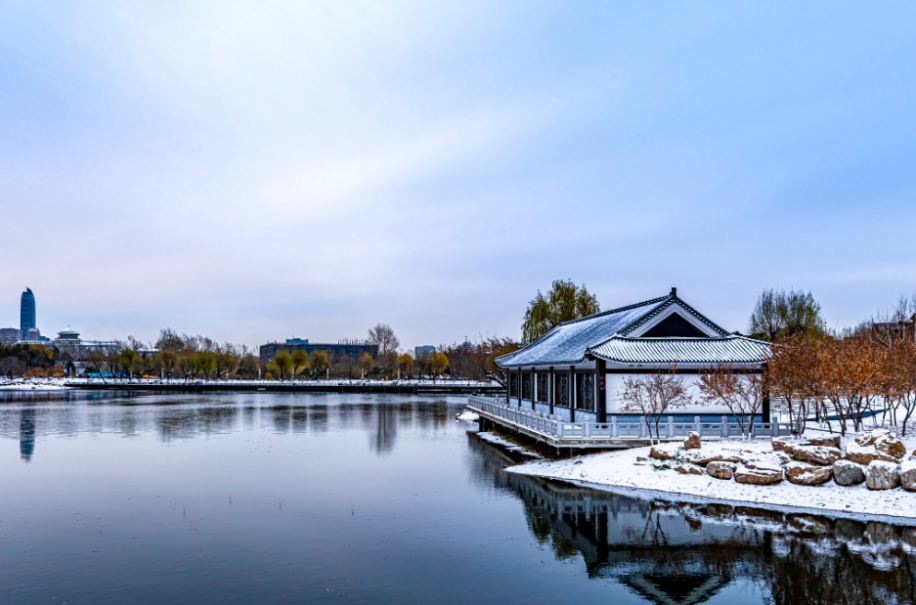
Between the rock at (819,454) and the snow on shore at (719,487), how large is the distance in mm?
767

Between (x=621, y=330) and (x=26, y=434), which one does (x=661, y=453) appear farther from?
(x=26, y=434)

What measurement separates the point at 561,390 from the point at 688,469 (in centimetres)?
1212

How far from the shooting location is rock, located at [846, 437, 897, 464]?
778 inches

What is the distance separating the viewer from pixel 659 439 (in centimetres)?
2547

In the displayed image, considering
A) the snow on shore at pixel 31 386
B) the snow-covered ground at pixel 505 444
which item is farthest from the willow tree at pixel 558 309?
the snow on shore at pixel 31 386

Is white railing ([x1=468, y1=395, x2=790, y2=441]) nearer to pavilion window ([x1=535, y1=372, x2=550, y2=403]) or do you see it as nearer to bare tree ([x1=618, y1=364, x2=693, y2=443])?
bare tree ([x1=618, y1=364, x2=693, y2=443])

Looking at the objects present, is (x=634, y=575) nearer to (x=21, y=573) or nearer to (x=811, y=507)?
(x=811, y=507)

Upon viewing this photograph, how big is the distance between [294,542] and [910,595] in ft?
43.3

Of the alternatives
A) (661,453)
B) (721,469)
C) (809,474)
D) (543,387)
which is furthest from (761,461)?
(543,387)

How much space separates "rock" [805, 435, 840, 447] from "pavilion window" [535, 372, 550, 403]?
1645cm

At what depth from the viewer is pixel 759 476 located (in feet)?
67.9

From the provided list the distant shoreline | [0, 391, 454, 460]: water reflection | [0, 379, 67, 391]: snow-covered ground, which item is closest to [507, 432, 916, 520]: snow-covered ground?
[0, 391, 454, 460]: water reflection

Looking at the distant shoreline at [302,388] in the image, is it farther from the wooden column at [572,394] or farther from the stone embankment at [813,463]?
the stone embankment at [813,463]

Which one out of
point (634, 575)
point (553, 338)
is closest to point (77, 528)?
point (634, 575)
